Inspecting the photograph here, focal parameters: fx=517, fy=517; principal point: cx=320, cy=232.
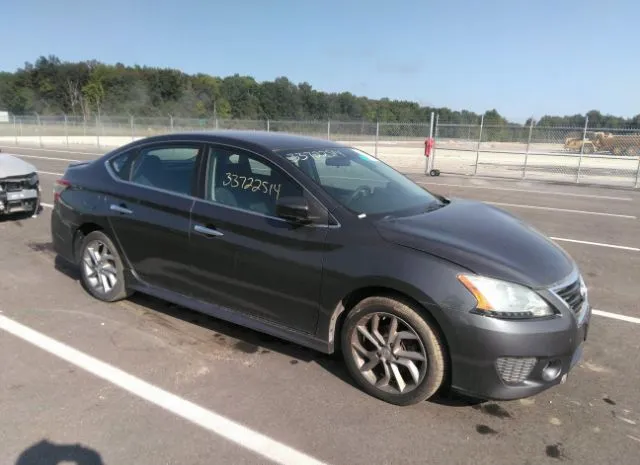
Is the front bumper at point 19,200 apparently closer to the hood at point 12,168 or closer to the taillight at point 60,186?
the hood at point 12,168

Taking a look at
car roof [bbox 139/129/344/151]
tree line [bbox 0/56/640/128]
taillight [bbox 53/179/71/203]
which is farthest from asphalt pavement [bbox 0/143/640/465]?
tree line [bbox 0/56/640/128]

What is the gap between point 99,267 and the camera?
4.75 meters

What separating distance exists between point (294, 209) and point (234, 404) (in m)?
1.26

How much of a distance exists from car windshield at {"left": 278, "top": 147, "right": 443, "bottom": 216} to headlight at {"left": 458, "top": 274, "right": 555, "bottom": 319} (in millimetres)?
853

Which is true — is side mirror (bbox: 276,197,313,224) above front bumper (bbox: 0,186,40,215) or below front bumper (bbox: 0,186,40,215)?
above

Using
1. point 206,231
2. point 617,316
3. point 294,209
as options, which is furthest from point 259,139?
point 617,316

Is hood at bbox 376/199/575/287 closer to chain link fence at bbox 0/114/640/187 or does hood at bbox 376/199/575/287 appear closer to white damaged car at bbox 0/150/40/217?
white damaged car at bbox 0/150/40/217

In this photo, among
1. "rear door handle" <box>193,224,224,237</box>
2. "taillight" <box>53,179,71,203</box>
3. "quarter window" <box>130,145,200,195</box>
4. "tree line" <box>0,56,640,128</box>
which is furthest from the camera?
"tree line" <box>0,56,640,128</box>

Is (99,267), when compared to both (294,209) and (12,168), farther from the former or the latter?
(12,168)

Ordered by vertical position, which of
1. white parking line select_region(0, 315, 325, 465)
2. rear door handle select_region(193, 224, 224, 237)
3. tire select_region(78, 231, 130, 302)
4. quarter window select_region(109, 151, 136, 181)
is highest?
quarter window select_region(109, 151, 136, 181)

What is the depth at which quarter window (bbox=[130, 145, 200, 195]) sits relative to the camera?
4.09m

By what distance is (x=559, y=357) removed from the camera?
2.91 m

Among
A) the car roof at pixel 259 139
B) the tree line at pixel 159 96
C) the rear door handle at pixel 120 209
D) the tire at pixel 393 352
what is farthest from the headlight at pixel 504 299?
the tree line at pixel 159 96

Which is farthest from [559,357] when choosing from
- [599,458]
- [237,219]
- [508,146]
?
[508,146]
